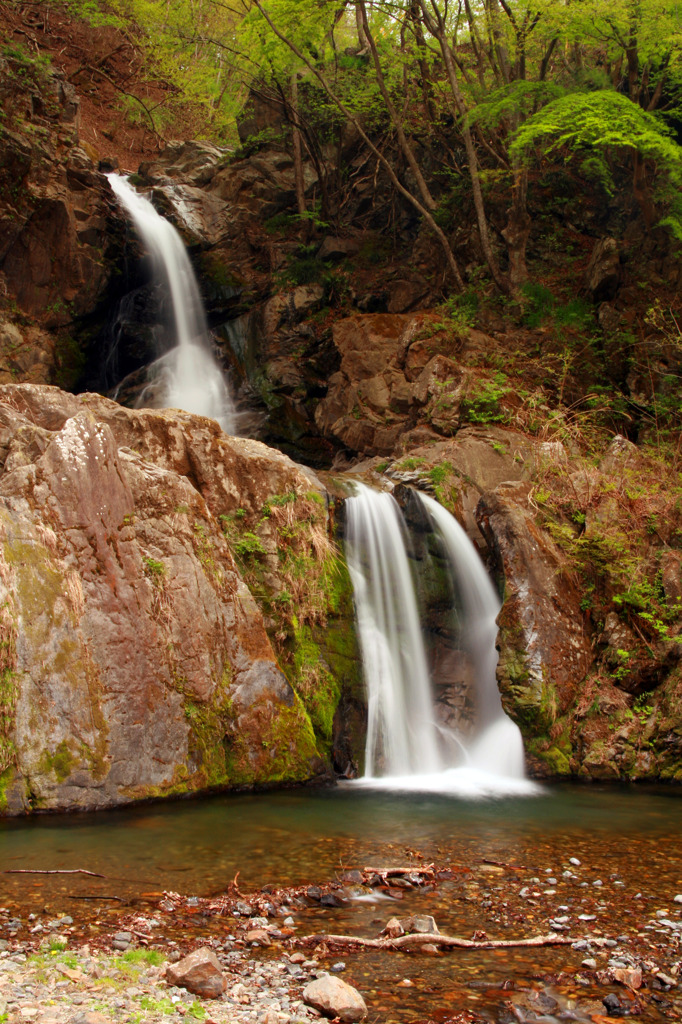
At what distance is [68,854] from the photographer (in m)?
5.41

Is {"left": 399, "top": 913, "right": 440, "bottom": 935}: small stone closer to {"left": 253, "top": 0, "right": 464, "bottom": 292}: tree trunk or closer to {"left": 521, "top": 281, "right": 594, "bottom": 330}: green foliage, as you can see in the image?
{"left": 521, "top": 281, "right": 594, "bottom": 330}: green foliage

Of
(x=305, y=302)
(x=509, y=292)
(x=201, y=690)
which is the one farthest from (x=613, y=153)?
(x=201, y=690)

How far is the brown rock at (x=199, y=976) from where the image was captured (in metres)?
3.44

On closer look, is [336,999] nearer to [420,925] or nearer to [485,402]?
[420,925]

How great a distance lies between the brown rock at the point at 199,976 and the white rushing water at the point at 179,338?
43.7 feet

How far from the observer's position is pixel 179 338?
693 inches

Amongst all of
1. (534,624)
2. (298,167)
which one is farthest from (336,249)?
(534,624)

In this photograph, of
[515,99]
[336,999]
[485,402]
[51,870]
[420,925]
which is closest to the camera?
[336,999]

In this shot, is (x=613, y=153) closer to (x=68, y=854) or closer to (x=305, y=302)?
(x=305, y=302)

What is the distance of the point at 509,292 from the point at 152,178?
10.5 meters

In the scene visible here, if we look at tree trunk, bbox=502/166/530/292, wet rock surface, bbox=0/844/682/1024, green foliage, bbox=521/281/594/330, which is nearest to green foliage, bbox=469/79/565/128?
tree trunk, bbox=502/166/530/292

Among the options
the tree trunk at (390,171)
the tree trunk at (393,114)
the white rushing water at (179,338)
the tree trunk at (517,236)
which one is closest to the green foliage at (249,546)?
the white rushing water at (179,338)

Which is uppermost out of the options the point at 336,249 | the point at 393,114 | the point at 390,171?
the point at 393,114

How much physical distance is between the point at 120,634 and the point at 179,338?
11725mm
